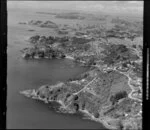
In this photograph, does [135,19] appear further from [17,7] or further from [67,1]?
[17,7]

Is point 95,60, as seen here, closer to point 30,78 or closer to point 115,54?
point 115,54

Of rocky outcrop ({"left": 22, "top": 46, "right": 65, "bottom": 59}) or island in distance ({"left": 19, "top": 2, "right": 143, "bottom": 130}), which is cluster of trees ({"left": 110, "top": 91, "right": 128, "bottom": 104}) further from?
rocky outcrop ({"left": 22, "top": 46, "right": 65, "bottom": 59})

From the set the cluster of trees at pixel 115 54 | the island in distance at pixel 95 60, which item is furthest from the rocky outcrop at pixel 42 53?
the cluster of trees at pixel 115 54

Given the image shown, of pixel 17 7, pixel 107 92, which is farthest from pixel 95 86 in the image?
pixel 17 7

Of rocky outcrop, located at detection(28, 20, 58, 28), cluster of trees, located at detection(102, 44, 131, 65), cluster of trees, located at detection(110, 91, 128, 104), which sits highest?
rocky outcrop, located at detection(28, 20, 58, 28)

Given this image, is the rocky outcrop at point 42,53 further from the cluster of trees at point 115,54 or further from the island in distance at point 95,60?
the cluster of trees at point 115,54

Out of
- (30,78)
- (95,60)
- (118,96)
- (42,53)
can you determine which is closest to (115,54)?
(95,60)

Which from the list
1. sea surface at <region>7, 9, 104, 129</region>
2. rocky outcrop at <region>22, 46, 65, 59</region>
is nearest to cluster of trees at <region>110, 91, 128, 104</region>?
sea surface at <region>7, 9, 104, 129</region>
